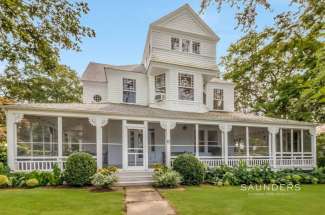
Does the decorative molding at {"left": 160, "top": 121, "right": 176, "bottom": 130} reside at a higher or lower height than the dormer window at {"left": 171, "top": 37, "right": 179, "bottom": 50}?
lower

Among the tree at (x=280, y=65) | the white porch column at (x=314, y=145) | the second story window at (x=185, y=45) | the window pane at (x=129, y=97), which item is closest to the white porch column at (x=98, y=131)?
the window pane at (x=129, y=97)

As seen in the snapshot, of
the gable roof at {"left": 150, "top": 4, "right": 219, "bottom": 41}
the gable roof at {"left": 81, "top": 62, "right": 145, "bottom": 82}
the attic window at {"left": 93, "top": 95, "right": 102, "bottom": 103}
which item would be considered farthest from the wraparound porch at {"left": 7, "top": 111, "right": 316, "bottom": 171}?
the gable roof at {"left": 150, "top": 4, "right": 219, "bottom": 41}

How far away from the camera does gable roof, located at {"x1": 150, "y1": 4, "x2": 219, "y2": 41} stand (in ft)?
53.2

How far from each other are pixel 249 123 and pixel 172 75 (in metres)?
5.23

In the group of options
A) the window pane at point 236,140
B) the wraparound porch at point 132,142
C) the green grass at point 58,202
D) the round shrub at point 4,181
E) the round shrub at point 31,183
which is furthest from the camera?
the window pane at point 236,140

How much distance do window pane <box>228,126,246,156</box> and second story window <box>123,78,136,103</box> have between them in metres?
7.14

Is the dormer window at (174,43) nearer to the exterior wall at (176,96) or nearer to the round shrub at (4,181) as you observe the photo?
the exterior wall at (176,96)

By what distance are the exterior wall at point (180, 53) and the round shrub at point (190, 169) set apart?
20.5 ft

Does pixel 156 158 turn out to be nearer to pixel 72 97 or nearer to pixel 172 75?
pixel 172 75

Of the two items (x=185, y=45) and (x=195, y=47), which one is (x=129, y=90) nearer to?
(x=185, y=45)

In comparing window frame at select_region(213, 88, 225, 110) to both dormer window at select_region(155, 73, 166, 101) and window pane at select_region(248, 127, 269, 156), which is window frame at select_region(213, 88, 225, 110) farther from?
dormer window at select_region(155, 73, 166, 101)

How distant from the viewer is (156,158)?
53.9 feet

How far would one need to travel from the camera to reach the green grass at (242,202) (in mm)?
7582

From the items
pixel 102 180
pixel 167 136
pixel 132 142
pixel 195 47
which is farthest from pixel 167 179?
pixel 195 47
